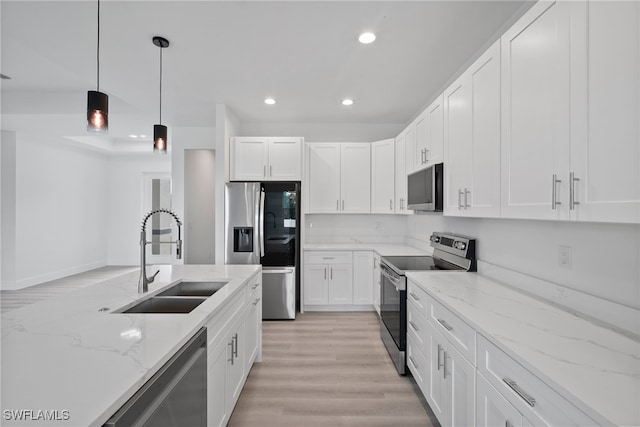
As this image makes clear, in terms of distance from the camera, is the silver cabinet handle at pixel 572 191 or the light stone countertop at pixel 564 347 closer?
the light stone countertop at pixel 564 347

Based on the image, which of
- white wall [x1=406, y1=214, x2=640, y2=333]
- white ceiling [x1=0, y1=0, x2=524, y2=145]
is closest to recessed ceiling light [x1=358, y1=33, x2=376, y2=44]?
white ceiling [x1=0, y1=0, x2=524, y2=145]

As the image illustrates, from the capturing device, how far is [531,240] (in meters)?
1.89

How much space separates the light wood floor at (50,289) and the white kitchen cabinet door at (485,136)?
5.89 meters

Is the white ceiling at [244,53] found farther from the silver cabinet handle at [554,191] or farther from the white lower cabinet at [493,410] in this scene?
the white lower cabinet at [493,410]

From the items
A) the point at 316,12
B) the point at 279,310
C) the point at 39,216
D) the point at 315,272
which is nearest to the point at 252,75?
the point at 316,12

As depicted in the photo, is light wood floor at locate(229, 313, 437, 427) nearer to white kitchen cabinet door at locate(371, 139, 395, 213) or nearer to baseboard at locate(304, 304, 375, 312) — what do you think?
baseboard at locate(304, 304, 375, 312)

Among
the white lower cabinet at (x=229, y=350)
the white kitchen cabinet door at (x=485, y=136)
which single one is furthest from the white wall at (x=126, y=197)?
the white kitchen cabinet door at (x=485, y=136)

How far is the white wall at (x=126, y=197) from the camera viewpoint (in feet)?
23.5

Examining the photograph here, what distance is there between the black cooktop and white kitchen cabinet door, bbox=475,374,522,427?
121cm

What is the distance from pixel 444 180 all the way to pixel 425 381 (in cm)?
150

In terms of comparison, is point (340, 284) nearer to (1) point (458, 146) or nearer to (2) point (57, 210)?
(1) point (458, 146)

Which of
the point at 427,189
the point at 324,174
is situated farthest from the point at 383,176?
the point at 427,189

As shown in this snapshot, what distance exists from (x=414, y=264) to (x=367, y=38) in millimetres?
1995

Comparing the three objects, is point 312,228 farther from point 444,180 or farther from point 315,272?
point 444,180
